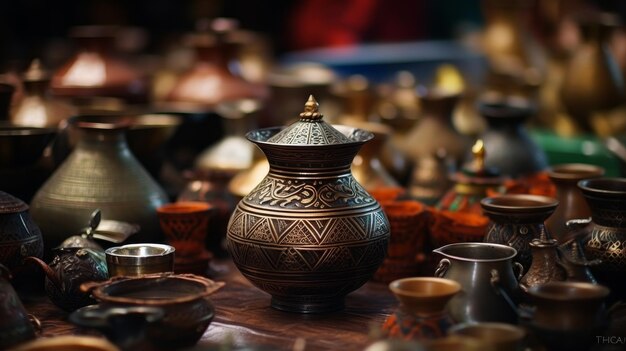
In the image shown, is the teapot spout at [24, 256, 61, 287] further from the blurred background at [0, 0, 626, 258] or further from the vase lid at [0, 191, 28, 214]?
the blurred background at [0, 0, 626, 258]

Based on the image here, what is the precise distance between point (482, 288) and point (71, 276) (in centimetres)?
105

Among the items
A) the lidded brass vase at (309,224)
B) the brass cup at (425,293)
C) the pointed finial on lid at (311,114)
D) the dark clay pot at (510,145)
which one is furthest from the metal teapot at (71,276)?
the dark clay pot at (510,145)

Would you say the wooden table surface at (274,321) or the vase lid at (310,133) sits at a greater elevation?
the vase lid at (310,133)

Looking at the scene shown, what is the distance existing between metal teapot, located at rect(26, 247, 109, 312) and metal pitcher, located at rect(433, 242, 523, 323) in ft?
2.97

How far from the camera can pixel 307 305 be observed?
9.40 feet

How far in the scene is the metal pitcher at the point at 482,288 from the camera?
2521 millimetres

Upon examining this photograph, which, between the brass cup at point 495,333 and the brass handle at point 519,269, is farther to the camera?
the brass handle at point 519,269

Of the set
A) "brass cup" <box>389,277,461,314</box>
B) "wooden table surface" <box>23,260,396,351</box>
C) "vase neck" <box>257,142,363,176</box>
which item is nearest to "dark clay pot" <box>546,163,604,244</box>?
"wooden table surface" <box>23,260,396,351</box>

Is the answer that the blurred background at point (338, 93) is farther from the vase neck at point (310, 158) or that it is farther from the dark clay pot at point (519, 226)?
the vase neck at point (310, 158)

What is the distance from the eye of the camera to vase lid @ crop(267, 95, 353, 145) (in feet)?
9.12

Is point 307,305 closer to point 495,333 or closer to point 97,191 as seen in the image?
point 495,333

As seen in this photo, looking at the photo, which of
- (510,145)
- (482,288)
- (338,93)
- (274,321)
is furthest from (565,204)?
(338,93)

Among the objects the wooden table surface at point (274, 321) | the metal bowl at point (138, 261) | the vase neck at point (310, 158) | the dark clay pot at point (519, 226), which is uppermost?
the vase neck at point (310, 158)

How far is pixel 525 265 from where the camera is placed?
2.94 metres
